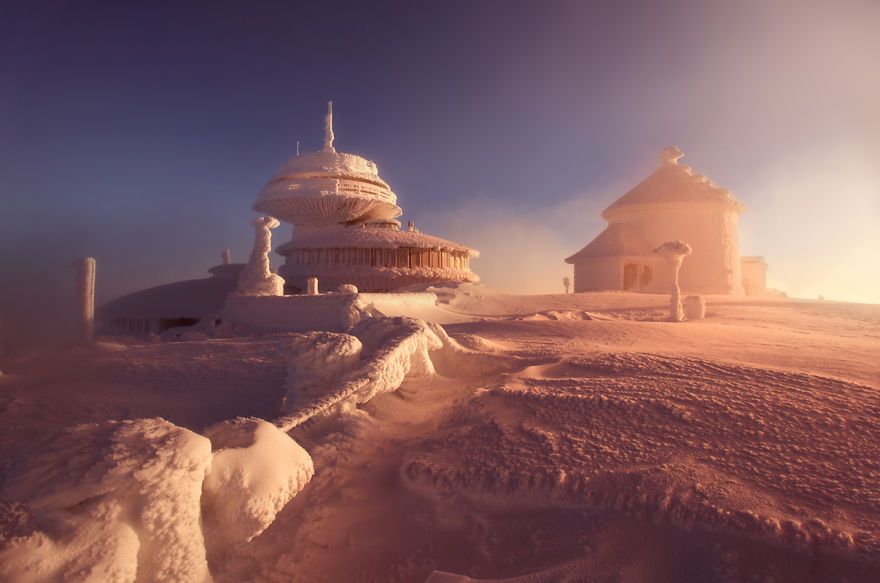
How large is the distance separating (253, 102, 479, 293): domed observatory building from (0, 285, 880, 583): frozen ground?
12663mm

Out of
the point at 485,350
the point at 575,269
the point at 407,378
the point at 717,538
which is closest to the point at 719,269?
the point at 575,269

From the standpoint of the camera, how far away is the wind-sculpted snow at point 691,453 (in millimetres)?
1895

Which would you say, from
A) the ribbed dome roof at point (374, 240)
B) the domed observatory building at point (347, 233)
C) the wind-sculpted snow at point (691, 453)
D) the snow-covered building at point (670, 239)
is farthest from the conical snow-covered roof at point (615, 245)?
the wind-sculpted snow at point (691, 453)

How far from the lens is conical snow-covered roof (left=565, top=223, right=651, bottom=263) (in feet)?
60.6

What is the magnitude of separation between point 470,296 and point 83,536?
12216 mm

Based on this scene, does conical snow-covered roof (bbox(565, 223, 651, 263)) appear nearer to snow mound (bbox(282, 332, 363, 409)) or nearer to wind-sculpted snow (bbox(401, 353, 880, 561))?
wind-sculpted snow (bbox(401, 353, 880, 561))

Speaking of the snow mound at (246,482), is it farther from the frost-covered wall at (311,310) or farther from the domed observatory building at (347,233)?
the domed observatory building at (347,233)

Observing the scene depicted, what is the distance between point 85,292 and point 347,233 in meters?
10.2

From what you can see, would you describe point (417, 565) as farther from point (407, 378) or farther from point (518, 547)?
point (407, 378)

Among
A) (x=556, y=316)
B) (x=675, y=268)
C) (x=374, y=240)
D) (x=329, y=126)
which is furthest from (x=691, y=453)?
(x=329, y=126)

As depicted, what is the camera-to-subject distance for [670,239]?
18.7m

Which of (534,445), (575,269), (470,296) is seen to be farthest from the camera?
(575,269)

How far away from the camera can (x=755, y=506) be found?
1.92m

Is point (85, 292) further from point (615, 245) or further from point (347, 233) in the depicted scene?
point (615, 245)
